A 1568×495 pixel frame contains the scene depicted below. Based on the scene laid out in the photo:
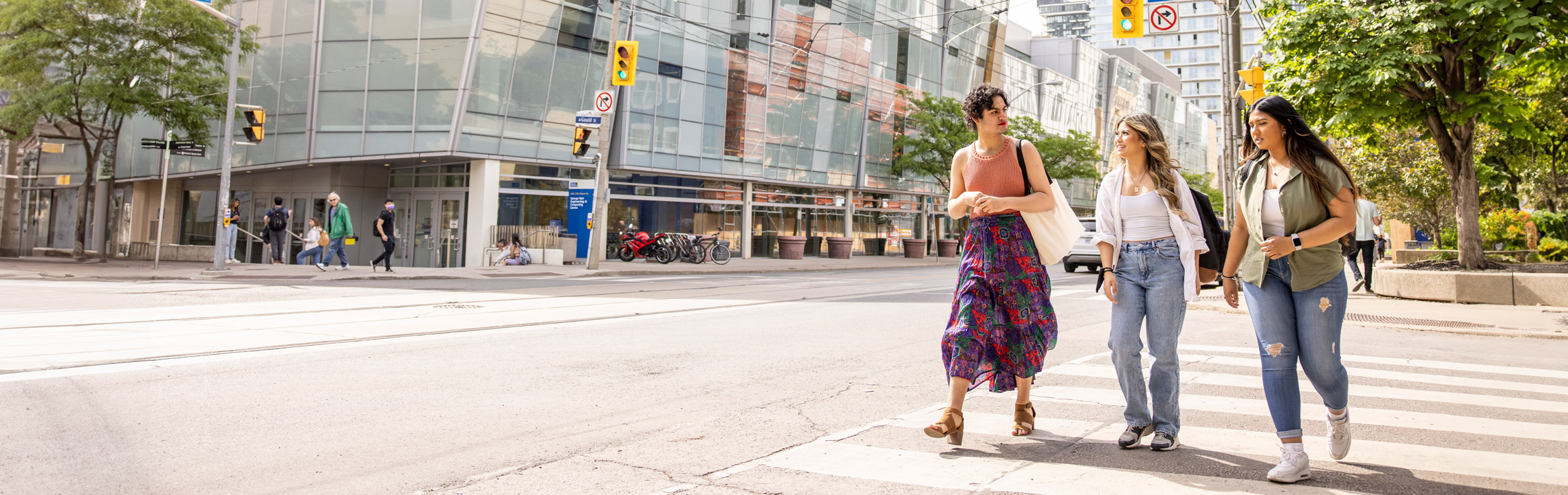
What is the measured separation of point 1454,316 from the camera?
11.9 m

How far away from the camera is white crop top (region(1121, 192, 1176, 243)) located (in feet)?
14.4

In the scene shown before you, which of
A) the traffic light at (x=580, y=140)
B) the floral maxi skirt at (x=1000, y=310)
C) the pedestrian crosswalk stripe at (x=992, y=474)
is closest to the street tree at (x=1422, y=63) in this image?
the floral maxi skirt at (x=1000, y=310)

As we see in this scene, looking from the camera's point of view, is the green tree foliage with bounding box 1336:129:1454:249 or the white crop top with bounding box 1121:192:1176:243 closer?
the white crop top with bounding box 1121:192:1176:243

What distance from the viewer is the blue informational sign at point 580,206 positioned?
90.3ft

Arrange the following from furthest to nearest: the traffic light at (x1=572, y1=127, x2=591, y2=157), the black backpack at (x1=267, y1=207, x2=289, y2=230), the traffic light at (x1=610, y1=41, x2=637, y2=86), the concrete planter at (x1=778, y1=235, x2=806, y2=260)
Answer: the concrete planter at (x1=778, y1=235, x2=806, y2=260) → the black backpack at (x1=267, y1=207, x2=289, y2=230) → the traffic light at (x1=572, y1=127, x2=591, y2=157) → the traffic light at (x1=610, y1=41, x2=637, y2=86)

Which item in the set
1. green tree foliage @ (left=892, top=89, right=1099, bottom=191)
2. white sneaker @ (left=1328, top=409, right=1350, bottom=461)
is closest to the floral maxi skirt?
white sneaker @ (left=1328, top=409, right=1350, bottom=461)

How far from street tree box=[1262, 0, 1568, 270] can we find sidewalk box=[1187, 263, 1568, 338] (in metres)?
1.66

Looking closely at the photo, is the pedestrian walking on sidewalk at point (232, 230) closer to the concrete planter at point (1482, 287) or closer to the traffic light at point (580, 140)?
the traffic light at point (580, 140)

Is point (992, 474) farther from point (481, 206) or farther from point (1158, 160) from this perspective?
point (481, 206)

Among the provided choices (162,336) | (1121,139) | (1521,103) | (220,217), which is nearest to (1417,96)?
(1521,103)

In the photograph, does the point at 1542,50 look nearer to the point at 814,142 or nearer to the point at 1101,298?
the point at 1101,298

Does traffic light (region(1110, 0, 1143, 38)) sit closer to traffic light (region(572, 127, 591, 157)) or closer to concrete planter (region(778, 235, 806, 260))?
traffic light (region(572, 127, 591, 157))

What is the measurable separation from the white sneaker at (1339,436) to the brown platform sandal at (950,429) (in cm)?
156

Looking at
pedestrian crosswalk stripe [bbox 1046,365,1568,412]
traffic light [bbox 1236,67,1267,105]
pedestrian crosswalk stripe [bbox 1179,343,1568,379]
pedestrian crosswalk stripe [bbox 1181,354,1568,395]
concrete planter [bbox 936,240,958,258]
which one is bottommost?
pedestrian crosswalk stripe [bbox 1046,365,1568,412]
